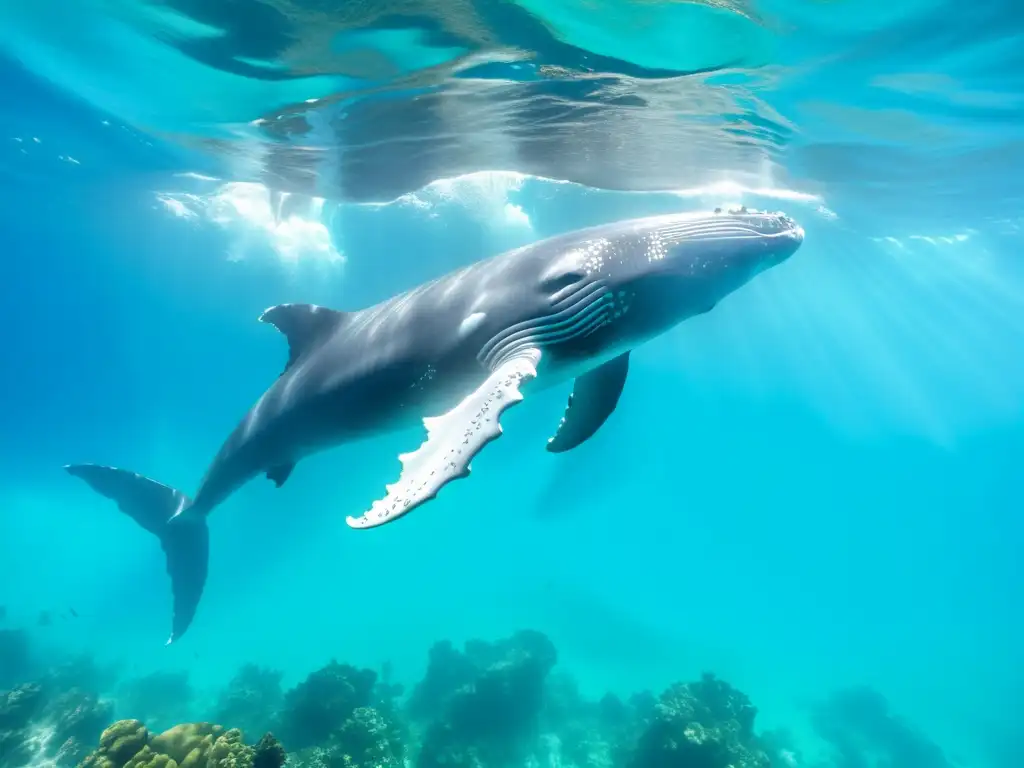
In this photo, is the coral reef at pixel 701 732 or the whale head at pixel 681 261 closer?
the whale head at pixel 681 261

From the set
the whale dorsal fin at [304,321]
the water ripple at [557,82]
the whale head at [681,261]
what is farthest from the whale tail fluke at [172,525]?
the water ripple at [557,82]

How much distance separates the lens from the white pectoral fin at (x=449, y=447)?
10.2 feet

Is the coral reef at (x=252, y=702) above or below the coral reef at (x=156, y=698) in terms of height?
above

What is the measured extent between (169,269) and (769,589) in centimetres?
7543

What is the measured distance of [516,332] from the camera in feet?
15.5

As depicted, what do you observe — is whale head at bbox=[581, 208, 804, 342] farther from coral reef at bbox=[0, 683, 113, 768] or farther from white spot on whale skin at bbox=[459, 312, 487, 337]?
coral reef at bbox=[0, 683, 113, 768]

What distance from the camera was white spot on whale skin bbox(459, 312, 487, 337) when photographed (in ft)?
16.1

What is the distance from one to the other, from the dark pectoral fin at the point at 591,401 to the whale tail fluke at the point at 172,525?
7431 millimetres

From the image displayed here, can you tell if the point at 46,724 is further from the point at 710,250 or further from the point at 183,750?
the point at 710,250

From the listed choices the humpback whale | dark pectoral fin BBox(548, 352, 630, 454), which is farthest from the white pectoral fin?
dark pectoral fin BBox(548, 352, 630, 454)

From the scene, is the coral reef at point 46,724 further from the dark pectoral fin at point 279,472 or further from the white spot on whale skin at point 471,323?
the white spot on whale skin at point 471,323

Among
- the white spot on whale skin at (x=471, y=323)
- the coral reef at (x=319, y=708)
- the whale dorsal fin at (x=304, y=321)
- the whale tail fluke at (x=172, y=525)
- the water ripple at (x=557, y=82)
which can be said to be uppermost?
the water ripple at (x=557, y=82)

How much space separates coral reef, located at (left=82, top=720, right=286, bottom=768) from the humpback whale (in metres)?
4.31

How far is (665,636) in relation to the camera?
42344 millimetres
